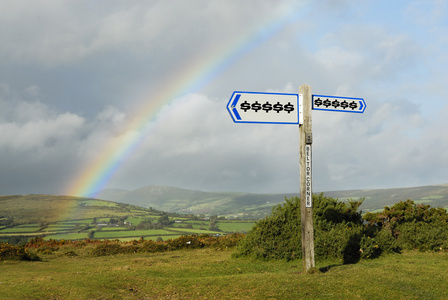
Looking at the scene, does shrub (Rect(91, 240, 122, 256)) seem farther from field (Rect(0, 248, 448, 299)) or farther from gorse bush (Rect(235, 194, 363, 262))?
field (Rect(0, 248, 448, 299))

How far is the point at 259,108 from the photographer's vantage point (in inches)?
451

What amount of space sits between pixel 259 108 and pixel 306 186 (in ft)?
9.32

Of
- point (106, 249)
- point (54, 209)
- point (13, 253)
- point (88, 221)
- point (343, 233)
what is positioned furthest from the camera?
point (54, 209)

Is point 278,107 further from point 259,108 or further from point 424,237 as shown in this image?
point 424,237

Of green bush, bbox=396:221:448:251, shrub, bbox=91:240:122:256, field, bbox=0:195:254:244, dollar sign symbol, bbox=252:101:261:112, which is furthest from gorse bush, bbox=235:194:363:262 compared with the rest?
field, bbox=0:195:254:244

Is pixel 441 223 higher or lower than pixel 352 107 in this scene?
lower

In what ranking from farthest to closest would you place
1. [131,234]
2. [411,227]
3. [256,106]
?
[131,234]
[411,227]
[256,106]

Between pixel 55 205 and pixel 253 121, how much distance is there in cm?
8395

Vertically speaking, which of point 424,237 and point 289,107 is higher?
point 289,107

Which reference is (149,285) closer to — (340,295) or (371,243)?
(340,295)

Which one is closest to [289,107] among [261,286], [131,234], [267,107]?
[267,107]

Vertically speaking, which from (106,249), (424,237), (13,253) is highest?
(424,237)

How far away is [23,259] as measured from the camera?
20.0 meters

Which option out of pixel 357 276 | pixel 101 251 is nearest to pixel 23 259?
pixel 101 251
